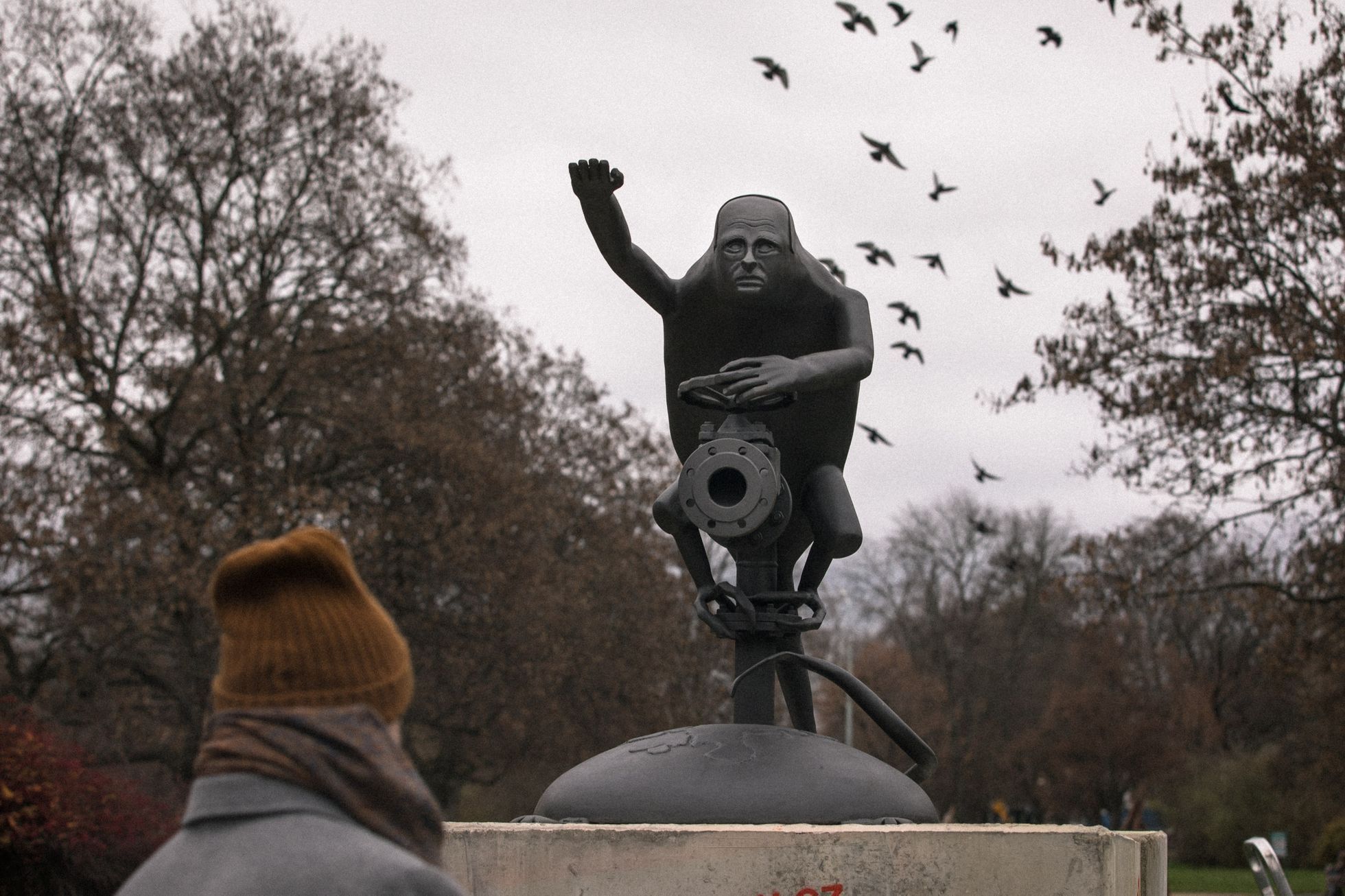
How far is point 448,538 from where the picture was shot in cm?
2031

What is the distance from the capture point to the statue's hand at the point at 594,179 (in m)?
4.80

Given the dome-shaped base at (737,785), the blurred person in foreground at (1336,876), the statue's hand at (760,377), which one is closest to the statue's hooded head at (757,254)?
the statue's hand at (760,377)

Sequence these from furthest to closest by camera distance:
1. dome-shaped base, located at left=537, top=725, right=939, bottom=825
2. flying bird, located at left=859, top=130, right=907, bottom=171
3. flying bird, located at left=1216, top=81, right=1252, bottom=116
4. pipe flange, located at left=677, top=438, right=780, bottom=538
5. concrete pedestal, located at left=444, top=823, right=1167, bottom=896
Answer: flying bird, located at left=1216, top=81, right=1252, bottom=116 < flying bird, located at left=859, top=130, right=907, bottom=171 < pipe flange, located at left=677, top=438, right=780, bottom=538 < dome-shaped base, located at left=537, top=725, right=939, bottom=825 < concrete pedestal, located at left=444, top=823, right=1167, bottom=896

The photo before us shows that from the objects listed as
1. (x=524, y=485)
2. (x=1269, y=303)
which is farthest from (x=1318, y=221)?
(x=524, y=485)

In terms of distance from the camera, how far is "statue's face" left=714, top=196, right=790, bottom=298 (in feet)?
16.1

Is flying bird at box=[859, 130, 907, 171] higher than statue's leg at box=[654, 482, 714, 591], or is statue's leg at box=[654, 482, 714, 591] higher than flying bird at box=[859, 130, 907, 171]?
flying bird at box=[859, 130, 907, 171]

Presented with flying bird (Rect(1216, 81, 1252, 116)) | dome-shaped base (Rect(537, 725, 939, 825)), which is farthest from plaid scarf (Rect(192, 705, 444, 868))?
flying bird (Rect(1216, 81, 1252, 116))

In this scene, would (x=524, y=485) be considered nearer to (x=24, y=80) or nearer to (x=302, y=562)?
(x=24, y=80)

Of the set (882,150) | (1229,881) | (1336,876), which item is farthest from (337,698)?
(1229,881)

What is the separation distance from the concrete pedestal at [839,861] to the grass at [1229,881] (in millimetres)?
20003

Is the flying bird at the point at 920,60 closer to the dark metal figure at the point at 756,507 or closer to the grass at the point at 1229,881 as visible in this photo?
the dark metal figure at the point at 756,507

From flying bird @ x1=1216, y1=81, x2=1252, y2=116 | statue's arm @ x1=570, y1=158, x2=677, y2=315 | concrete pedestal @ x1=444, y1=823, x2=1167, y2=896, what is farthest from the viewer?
flying bird @ x1=1216, y1=81, x2=1252, y2=116

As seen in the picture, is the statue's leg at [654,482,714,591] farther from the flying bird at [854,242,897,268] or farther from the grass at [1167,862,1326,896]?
the grass at [1167,862,1326,896]

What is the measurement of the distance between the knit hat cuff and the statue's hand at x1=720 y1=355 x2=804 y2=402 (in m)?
2.78
